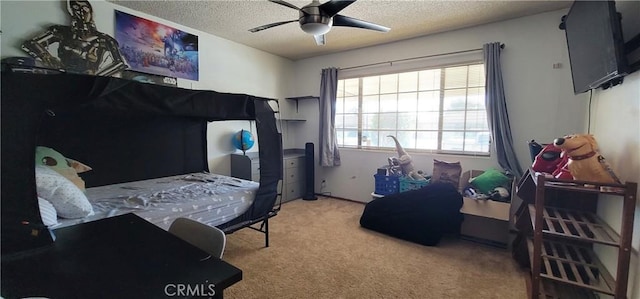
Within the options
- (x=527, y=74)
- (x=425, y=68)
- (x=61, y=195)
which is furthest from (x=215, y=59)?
(x=527, y=74)

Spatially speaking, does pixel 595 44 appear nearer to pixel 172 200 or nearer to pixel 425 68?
pixel 425 68

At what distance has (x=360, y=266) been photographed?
7.63 ft

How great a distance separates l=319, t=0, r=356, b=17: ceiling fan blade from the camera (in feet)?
6.19

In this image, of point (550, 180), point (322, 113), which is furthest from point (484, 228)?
point (322, 113)

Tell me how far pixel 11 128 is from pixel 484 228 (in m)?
3.75

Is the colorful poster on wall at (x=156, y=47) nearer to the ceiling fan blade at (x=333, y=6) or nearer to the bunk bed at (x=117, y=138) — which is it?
A: the bunk bed at (x=117, y=138)

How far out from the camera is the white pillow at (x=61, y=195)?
66.8 inches

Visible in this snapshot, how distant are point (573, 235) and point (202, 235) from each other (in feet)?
7.00

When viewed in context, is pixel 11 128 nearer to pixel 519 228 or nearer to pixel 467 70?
pixel 519 228

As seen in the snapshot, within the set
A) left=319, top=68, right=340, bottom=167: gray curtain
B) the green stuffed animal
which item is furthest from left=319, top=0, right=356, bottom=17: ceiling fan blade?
the green stuffed animal

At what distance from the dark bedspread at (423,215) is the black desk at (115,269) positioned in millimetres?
2309

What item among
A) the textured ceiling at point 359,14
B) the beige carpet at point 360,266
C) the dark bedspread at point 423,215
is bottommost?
the beige carpet at point 360,266

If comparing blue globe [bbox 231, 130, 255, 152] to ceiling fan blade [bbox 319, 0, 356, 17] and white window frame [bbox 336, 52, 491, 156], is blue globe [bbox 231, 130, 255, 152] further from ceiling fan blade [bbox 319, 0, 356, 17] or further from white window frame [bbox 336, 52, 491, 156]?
ceiling fan blade [bbox 319, 0, 356, 17]

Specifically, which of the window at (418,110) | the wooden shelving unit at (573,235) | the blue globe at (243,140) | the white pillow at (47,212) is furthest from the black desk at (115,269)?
the window at (418,110)
